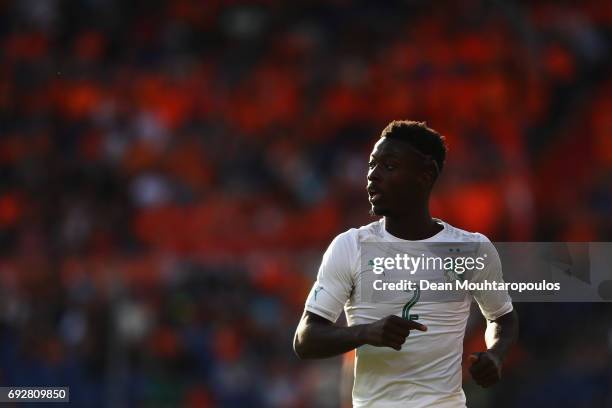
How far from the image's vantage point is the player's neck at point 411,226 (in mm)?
3842

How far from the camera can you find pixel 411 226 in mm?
3854

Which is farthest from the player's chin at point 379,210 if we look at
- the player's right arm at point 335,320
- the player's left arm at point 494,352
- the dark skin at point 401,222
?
the player's left arm at point 494,352

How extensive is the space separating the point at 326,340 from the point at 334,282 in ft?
0.82

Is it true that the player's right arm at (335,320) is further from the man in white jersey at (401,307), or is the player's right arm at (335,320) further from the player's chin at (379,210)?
the player's chin at (379,210)

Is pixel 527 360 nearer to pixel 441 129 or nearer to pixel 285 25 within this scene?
pixel 441 129

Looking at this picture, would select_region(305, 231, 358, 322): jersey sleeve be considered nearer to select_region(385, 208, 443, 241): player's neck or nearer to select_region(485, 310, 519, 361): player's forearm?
select_region(385, 208, 443, 241): player's neck

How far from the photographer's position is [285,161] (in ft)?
36.3

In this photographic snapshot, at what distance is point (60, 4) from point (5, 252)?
187 inches

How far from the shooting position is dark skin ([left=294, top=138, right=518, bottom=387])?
Result: 349cm

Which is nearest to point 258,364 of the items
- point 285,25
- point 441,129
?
point 441,129

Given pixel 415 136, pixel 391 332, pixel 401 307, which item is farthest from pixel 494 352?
pixel 415 136

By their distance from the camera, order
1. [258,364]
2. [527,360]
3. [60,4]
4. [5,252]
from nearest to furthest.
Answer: [527,360]
[258,364]
[5,252]
[60,4]

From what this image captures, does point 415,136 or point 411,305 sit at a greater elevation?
point 415,136

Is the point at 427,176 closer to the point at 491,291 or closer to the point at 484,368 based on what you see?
the point at 491,291
